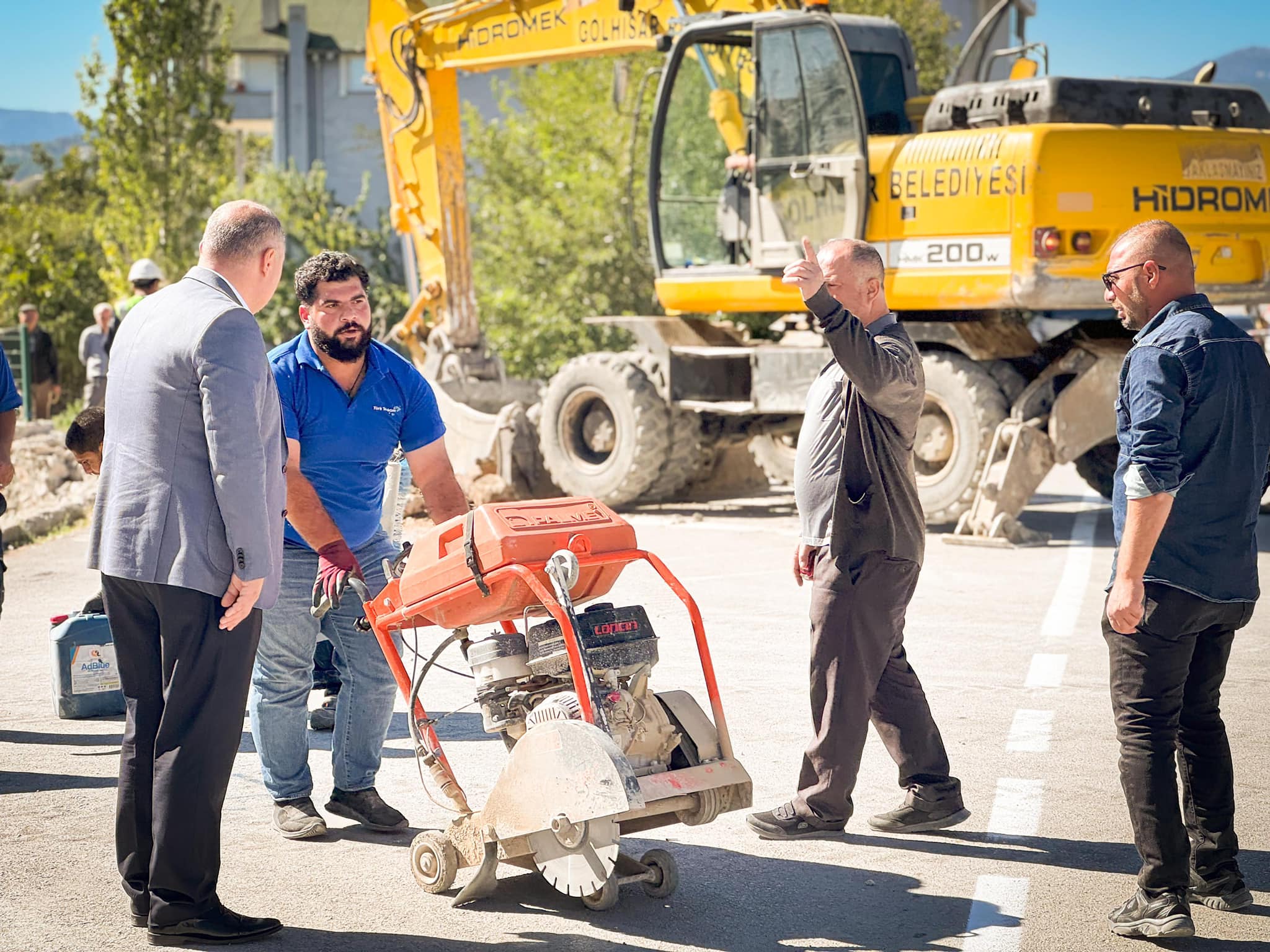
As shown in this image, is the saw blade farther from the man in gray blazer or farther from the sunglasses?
the sunglasses

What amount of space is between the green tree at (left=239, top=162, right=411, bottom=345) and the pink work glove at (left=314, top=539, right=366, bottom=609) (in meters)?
23.4

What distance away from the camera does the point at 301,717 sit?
5.50 m

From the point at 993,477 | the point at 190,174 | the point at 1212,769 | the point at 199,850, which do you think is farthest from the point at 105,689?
the point at 190,174

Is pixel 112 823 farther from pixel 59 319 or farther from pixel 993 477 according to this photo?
pixel 59 319

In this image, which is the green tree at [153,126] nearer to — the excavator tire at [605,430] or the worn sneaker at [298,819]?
the excavator tire at [605,430]

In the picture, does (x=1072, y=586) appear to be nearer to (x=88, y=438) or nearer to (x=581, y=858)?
(x=88, y=438)

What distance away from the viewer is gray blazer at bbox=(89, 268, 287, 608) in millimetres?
4379

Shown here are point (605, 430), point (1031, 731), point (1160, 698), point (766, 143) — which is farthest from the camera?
point (605, 430)

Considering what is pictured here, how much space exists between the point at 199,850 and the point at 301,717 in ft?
3.40

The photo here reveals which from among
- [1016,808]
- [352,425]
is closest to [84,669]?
[352,425]

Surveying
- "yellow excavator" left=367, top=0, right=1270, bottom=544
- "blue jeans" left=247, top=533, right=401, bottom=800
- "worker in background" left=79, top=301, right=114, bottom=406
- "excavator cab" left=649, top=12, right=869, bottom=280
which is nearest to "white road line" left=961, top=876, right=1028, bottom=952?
"blue jeans" left=247, top=533, right=401, bottom=800

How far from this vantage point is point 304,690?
552 cm

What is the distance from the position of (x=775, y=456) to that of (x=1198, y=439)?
10.8 meters

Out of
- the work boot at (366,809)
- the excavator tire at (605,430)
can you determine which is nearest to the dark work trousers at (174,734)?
the work boot at (366,809)
